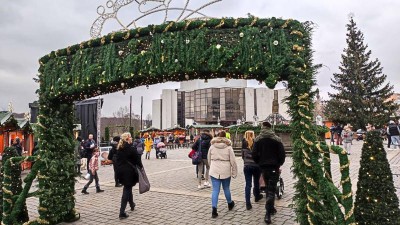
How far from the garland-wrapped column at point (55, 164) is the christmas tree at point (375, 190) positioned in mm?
5375

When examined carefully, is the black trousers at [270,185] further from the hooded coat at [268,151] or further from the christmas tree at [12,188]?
the christmas tree at [12,188]

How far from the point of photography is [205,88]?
227ft

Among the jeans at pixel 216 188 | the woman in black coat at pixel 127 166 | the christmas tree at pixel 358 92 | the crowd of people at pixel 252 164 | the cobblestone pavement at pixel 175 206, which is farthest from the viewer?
the christmas tree at pixel 358 92

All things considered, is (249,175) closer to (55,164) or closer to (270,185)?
(270,185)

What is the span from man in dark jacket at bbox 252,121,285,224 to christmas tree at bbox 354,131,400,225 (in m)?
1.78

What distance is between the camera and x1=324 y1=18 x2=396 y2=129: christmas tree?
111 feet

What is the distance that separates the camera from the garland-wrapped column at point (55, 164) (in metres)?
6.07

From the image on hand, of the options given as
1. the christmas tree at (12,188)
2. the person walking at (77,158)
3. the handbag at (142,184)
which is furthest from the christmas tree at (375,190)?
the christmas tree at (12,188)

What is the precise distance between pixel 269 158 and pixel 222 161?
104cm

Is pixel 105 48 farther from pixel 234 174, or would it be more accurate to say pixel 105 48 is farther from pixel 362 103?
Result: pixel 362 103

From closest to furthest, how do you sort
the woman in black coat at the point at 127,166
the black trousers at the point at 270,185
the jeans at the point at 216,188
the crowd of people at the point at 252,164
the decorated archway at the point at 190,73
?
the decorated archway at the point at 190,73
the black trousers at the point at 270,185
the crowd of people at the point at 252,164
the jeans at the point at 216,188
the woman in black coat at the point at 127,166

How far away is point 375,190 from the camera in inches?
164

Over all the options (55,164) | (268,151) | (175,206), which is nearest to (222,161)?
(268,151)

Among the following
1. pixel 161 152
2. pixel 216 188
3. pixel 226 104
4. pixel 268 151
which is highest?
pixel 226 104
